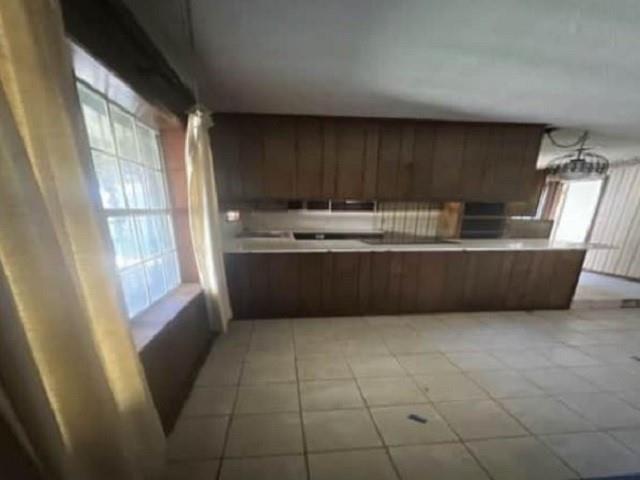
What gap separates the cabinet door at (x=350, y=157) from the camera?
3438 millimetres

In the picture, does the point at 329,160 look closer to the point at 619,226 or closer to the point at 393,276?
the point at 393,276

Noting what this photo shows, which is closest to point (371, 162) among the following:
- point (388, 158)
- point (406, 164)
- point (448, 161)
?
point (388, 158)

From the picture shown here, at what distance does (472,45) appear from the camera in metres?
1.72

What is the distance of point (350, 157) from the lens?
11.5 feet

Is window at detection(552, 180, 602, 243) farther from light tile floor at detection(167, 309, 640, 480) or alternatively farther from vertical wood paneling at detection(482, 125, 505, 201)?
light tile floor at detection(167, 309, 640, 480)

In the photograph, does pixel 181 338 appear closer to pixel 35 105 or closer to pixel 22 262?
pixel 22 262

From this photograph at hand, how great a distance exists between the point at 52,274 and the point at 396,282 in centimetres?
317

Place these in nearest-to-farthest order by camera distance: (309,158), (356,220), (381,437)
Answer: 1. (381,437)
2. (309,158)
3. (356,220)

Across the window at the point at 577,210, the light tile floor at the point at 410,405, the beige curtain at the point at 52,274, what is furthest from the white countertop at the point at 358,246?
the window at the point at 577,210

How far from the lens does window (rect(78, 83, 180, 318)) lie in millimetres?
1656

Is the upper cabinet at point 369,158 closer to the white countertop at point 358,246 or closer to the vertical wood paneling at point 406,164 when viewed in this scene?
the vertical wood paneling at point 406,164

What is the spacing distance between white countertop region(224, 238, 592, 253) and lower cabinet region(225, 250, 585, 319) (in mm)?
56

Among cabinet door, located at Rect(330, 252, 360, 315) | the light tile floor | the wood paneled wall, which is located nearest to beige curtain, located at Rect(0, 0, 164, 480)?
the light tile floor

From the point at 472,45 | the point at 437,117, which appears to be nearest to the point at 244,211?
the point at 437,117
